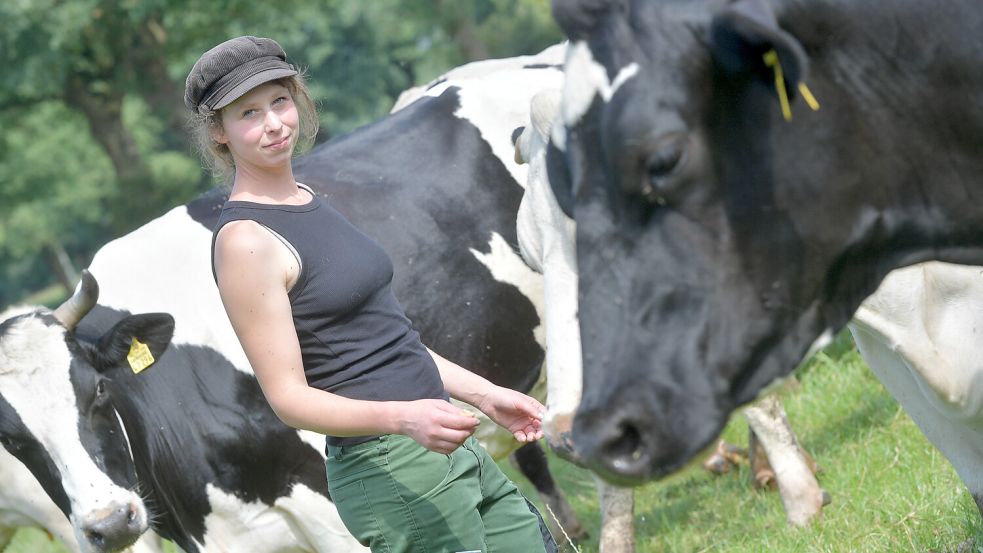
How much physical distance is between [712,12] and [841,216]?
0.44m

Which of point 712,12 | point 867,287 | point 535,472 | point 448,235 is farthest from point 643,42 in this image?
point 535,472

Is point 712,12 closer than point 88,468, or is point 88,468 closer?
point 712,12

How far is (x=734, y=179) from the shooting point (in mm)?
2189

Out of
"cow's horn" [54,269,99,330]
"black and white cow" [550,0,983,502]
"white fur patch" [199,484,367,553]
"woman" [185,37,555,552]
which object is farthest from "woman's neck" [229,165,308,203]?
"white fur patch" [199,484,367,553]

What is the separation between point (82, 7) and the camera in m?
16.4

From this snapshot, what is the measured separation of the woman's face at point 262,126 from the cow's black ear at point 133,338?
177cm

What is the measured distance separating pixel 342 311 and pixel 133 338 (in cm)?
193

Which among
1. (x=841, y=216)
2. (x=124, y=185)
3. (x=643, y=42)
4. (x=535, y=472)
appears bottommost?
(x=124, y=185)

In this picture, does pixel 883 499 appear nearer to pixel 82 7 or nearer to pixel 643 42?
pixel 643 42

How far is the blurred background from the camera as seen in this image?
16781 millimetres

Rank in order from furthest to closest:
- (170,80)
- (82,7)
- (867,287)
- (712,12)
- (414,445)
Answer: (170,80) → (82,7) → (414,445) → (867,287) → (712,12)

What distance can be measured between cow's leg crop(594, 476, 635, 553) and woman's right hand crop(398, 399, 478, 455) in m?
2.86

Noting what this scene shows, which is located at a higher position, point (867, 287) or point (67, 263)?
point (867, 287)

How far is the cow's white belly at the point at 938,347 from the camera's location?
3.40 metres
